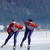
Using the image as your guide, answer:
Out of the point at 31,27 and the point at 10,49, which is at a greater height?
the point at 31,27

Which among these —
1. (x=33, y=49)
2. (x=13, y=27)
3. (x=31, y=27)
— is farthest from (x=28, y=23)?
(x=33, y=49)

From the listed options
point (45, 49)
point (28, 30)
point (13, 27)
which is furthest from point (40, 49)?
point (13, 27)

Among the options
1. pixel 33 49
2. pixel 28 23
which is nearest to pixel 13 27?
pixel 28 23

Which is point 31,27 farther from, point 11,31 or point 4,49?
point 4,49

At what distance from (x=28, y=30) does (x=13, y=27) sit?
2.34 ft

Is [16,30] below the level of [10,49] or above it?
above

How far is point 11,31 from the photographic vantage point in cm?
821

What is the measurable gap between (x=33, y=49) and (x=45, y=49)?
1.76 ft

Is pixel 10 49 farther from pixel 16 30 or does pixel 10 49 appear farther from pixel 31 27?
pixel 31 27

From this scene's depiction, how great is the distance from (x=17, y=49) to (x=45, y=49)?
4.12 ft

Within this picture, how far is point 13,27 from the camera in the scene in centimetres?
805

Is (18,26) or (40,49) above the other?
(18,26)

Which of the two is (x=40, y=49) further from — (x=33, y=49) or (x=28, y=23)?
(x=28, y=23)

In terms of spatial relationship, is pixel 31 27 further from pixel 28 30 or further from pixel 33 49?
pixel 33 49
